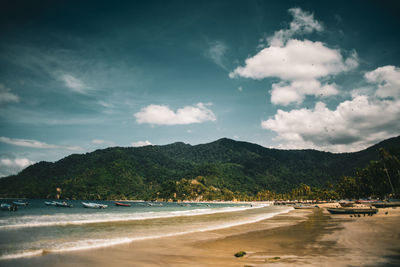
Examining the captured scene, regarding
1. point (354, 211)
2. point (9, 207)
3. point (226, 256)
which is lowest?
point (9, 207)

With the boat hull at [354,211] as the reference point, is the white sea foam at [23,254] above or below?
above

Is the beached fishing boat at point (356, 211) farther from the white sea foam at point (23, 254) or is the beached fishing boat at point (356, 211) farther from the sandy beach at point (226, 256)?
the white sea foam at point (23, 254)

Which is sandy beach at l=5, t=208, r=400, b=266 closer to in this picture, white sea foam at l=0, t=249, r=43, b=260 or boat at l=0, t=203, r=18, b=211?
white sea foam at l=0, t=249, r=43, b=260

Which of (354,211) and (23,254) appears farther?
(354,211)

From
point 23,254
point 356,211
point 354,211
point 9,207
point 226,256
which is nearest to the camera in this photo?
point 23,254

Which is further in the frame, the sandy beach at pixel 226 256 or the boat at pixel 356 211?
the boat at pixel 356 211

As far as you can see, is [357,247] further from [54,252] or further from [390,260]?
[54,252]

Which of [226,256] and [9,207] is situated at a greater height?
[226,256]

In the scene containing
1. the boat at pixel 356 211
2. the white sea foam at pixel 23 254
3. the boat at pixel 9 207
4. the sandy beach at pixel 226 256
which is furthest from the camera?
the boat at pixel 9 207

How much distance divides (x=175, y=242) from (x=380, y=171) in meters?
100

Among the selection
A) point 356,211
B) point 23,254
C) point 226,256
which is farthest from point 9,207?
point 356,211

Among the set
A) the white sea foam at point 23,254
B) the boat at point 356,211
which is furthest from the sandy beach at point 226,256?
the boat at point 356,211

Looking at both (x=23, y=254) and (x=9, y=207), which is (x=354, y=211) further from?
(x=9, y=207)

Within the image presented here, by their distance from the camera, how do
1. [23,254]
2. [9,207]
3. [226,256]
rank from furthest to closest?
[9,207], [226,256], [23,254]
